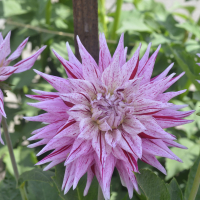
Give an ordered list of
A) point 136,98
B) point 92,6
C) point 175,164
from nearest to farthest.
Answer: point 136,98 → point 92,6 → point 175,164

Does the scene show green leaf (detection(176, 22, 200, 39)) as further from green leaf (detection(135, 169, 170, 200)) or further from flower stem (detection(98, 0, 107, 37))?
green leaf (detection(135, 169, 170, 200))

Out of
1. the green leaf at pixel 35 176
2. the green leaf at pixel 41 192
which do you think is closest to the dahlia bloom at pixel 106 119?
the green leaf at pixel 35 176

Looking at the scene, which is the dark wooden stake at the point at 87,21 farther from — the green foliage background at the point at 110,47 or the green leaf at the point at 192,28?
the green leaf at the point at 192,28

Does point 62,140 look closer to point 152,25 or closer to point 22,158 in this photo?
point 22,158

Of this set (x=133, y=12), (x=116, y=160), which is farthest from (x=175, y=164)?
(x=133, y=12)

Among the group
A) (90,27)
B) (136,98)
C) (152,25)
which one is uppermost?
(152,25)

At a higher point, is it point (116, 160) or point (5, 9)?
point (5, 9)

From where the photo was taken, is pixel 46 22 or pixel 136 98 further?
pixel 46 22
